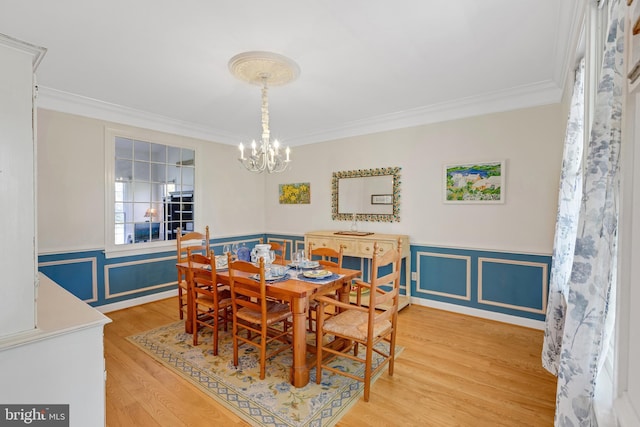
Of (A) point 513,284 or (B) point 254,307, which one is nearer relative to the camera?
(B) point 254,307

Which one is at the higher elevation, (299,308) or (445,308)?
(299,308)

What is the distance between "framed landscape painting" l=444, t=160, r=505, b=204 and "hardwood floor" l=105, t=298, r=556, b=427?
1.52 meters

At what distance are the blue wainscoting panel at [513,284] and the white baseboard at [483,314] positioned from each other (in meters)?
0.12

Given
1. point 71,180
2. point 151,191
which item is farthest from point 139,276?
point 71,180

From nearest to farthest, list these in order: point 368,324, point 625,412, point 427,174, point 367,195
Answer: point 625,412
point 368,324
point 427,174
point 367,195

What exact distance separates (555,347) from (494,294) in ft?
5.14

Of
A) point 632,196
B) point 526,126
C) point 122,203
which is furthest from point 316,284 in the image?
point 122,203

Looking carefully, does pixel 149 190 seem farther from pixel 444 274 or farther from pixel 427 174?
pixel 444 274

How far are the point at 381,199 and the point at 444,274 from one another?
4.33ft

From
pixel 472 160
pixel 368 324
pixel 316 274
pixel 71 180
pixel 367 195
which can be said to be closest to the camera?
pixel 368 324

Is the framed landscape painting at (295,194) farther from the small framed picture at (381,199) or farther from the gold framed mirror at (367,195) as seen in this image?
the small framed picture at (381,199)

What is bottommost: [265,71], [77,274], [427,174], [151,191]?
[77,274]

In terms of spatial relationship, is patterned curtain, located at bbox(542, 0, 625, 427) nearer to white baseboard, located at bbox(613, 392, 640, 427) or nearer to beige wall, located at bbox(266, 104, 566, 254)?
white baseboard, located at bbox(613, 392, 640, 427)

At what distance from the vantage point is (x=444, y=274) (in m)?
3.87
